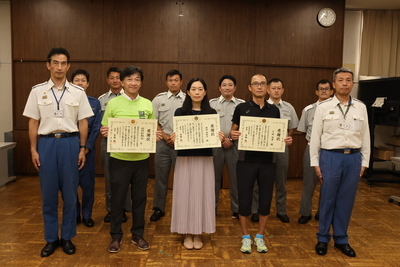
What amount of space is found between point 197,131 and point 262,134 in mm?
535

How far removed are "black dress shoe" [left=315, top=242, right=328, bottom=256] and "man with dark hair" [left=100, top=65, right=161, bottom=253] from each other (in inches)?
56.8

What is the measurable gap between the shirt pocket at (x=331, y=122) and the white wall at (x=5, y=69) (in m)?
5.41

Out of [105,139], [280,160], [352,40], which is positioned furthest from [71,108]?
[352,40]

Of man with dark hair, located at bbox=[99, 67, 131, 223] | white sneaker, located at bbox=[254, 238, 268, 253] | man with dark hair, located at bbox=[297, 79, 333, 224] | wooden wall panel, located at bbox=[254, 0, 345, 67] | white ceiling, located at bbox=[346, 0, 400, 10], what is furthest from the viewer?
white ceiling, located at bbox=[346, 0, 400, 10]

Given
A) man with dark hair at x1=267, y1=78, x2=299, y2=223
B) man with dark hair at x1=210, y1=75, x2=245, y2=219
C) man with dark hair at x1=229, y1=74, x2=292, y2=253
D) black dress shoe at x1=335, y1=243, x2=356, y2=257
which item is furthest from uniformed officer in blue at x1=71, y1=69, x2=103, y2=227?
black dress shoe at x1=335, y1=243, x2=356, y2=257

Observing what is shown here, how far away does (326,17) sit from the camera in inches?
226

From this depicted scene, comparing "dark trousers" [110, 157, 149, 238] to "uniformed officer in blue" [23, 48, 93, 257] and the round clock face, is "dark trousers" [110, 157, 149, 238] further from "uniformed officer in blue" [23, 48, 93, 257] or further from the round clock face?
the round clock face

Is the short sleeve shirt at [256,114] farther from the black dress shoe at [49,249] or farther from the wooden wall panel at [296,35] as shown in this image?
the wooden wall panel at [296,35]

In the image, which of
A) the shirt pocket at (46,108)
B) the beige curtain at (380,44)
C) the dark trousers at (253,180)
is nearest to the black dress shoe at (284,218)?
the dark trousers at (253,180)

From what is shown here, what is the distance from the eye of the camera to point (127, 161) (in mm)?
2789

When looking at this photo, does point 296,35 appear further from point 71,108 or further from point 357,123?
point 71,108

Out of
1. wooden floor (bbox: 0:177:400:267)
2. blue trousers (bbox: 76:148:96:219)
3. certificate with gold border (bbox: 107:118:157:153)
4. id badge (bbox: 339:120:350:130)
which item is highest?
id badge (bbox: 339:120:350:130)

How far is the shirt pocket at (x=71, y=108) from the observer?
2.70 metres

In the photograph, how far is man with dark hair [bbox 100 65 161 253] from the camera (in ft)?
9.09
